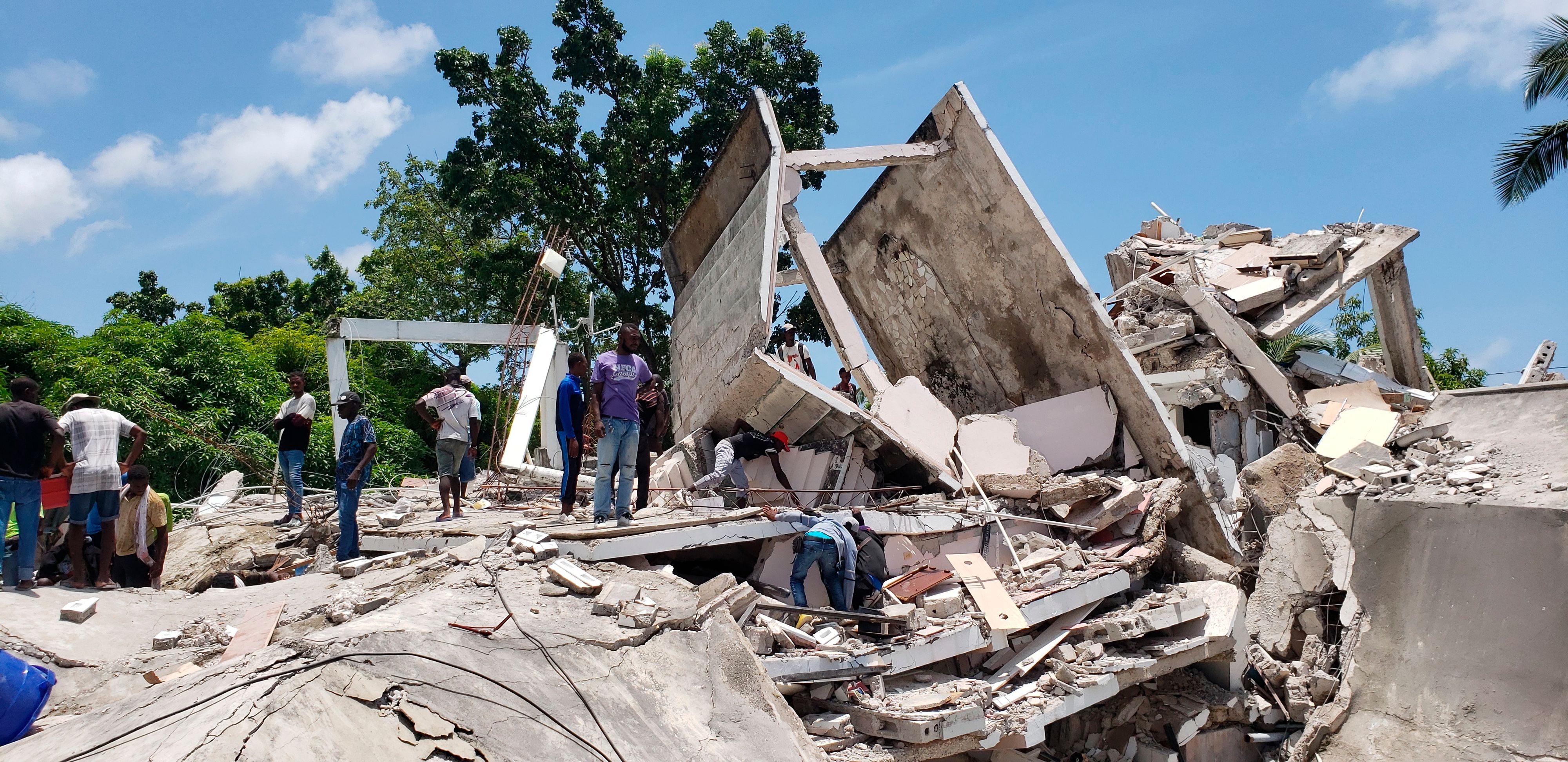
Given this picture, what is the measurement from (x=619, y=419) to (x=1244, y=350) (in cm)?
737

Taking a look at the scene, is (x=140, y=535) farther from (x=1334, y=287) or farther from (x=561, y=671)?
(x=1334, y=287)

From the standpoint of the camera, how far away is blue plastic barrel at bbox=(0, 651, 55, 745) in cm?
415

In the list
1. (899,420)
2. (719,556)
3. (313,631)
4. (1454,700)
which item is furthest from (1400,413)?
(313,631)

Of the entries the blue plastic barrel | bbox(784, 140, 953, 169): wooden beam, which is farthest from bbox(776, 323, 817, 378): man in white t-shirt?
the blue plastic barrel

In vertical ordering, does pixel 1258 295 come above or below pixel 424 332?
below

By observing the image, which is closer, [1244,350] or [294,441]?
[294,441]

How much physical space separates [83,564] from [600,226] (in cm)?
1208

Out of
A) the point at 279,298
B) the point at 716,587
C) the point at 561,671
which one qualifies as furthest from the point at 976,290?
the point at 279,298

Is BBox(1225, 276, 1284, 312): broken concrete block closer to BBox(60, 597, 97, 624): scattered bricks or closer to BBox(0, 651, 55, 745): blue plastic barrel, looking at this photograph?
BBox(60, 597, 97, 624): scattered bricks

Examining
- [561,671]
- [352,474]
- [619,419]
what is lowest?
[561,671]

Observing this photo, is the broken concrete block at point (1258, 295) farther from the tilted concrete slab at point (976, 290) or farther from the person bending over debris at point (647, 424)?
the person bending over debris at point (647, 424)

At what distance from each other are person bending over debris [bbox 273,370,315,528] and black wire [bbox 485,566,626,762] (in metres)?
3.77

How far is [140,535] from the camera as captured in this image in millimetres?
6645

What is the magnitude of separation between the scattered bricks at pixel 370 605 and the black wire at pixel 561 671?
1.88ft
